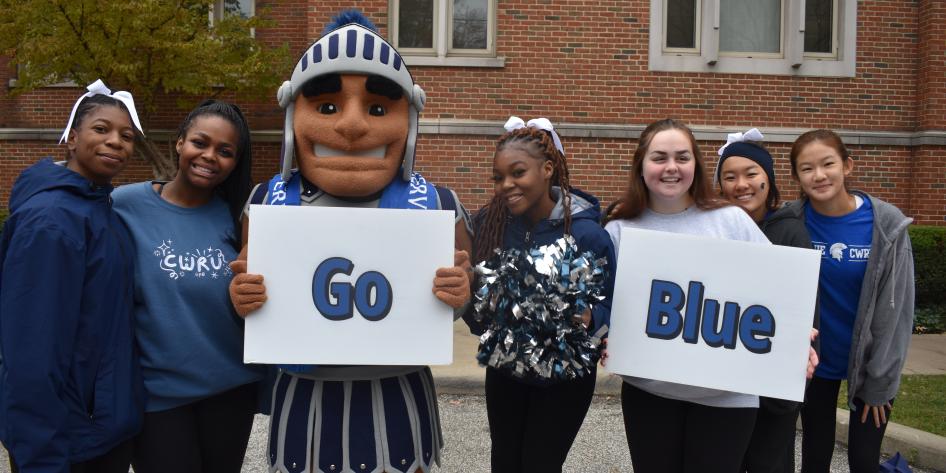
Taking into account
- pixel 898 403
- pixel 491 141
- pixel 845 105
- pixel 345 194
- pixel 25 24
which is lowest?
pixel 898 403

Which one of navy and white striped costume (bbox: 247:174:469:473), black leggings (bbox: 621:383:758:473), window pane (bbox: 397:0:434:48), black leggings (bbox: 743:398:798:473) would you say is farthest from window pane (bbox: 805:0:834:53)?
navy and white striped costume (bbox: 247:174:469:473)

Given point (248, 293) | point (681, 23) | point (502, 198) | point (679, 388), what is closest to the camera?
point (248, 293)

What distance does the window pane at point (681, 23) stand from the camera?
8.94 metres

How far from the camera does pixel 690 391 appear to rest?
99.6 inches

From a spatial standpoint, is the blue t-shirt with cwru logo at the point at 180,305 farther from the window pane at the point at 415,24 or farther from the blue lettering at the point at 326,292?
the window pane at the point at 415,24

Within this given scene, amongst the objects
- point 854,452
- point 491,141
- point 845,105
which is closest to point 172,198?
point 854,452

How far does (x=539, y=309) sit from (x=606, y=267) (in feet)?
1.20

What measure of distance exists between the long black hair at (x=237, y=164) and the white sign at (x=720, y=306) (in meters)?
1.41

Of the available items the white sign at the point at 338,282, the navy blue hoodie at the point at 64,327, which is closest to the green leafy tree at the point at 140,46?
the navy blue hoodie at the point at 64,327

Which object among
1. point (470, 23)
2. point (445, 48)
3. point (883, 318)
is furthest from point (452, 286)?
point (470, 23)

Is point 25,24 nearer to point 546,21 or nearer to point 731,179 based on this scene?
point 546,21

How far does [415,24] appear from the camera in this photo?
28.8 ft

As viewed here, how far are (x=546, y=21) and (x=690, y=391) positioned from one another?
6811 mm

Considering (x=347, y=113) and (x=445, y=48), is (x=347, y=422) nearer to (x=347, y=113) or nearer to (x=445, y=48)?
(x=347, y=113)
